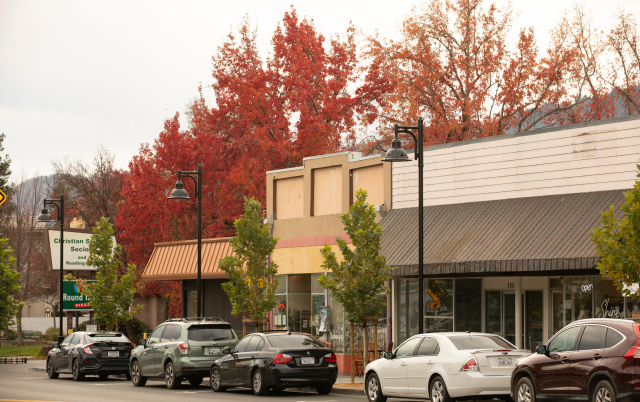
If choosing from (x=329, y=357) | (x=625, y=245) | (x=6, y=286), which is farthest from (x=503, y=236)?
(x=6, y=286)

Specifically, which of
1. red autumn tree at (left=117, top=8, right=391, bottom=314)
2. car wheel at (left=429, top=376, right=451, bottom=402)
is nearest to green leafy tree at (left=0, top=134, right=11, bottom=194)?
red autumn tree at (left=117, top=8, right=391, bottom=314)

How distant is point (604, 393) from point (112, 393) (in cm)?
1210

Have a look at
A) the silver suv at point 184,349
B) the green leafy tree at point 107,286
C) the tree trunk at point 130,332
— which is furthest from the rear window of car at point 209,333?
the tree trunk at point 130,332

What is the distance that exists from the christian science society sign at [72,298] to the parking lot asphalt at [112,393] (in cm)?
1195

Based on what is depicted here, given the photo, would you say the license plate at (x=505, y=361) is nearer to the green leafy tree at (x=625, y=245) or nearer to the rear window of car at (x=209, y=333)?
the green leafy tree at (x=625, y=245)

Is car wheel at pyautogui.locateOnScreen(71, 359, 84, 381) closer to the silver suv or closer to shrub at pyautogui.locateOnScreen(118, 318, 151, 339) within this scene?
the silver suv

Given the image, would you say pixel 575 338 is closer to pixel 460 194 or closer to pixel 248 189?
pixel 460 194

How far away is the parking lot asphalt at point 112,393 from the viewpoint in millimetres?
17828

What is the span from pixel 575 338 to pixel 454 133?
85.7ft

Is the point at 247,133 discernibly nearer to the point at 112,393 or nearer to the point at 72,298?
the point at 72,298

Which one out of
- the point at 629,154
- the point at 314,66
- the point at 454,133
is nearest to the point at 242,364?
the point at 629,154

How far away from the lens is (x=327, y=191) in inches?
1060

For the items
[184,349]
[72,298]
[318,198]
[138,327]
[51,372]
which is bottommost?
[51,372]

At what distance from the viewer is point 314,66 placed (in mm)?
41250
